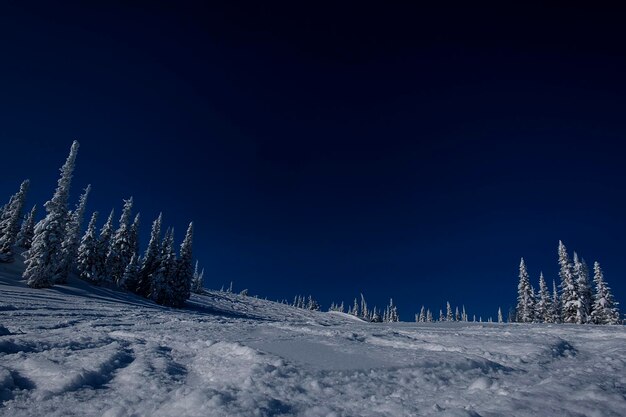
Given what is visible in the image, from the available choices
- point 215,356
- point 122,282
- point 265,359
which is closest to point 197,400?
point 265,359

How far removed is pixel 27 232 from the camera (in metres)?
55.8

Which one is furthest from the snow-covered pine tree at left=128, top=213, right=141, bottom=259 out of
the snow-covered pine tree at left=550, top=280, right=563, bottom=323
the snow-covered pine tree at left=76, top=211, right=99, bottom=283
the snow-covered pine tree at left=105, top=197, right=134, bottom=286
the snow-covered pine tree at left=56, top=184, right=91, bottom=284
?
the snow-covered pine tree at left=550, top=280, right=563, bottom=323

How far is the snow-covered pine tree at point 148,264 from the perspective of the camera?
152ft

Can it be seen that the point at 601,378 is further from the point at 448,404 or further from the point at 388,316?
the point at 388,316

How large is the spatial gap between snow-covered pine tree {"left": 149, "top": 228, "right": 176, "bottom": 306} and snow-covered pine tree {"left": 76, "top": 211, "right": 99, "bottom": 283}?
7.63m

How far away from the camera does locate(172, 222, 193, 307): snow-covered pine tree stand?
45500 millimetres

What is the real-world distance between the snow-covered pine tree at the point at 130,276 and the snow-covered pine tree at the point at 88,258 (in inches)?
125

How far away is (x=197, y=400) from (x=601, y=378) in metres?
6.14

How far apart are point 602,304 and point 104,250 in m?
67.4

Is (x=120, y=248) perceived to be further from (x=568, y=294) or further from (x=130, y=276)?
(x=568, y=294)

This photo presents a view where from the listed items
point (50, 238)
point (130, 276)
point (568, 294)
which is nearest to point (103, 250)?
point (130, 276)

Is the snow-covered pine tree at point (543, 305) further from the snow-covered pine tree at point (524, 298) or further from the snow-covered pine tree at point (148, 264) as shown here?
the snow-covered pine tree at point (148, 264)

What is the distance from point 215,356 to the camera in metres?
6.11

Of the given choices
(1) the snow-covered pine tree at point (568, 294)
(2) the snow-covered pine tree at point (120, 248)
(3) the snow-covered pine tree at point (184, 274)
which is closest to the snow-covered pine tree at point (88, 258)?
(2) the snow-covered pine tree at point (120, 248)
